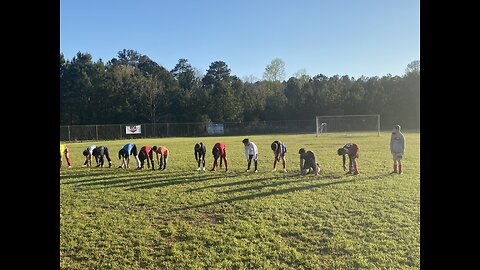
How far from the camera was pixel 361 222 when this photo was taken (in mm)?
5617


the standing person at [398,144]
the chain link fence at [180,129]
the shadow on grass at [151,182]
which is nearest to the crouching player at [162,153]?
the shadow on grass at [151,182]

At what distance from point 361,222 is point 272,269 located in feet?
7.66

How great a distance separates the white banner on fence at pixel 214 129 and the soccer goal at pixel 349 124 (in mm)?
13659

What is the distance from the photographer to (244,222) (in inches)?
225

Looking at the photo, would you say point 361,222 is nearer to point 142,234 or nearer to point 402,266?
point 402,266

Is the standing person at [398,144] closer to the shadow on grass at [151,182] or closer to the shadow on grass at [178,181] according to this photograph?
the shadow on grass at [178,181]

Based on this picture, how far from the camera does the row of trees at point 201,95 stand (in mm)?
44500

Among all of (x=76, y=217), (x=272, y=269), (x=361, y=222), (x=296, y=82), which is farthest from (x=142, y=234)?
(x=296, y=82)

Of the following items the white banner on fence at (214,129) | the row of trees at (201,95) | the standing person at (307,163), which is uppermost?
the row of trees at (201,95)

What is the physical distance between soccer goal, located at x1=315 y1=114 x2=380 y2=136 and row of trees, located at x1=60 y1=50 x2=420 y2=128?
160 inches

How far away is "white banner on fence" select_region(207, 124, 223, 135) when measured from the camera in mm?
47125

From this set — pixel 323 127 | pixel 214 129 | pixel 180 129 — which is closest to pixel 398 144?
pixel 323 127
